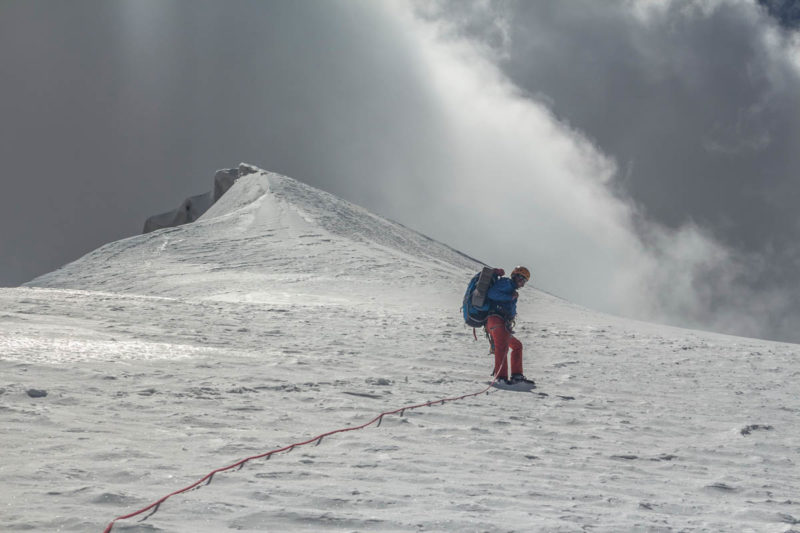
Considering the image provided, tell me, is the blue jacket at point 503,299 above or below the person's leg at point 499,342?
above

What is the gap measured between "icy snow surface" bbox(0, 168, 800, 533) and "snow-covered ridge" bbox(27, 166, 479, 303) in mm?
5314

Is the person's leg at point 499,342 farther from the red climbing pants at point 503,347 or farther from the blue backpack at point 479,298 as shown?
the blue backpack at point 479,298

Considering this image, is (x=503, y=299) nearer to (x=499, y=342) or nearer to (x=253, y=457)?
(x=499, y=342)

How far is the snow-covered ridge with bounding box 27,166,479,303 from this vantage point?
870 inches

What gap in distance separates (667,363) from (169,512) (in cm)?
1011

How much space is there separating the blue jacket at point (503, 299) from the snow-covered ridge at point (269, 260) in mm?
9210

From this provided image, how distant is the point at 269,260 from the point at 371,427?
789 inches

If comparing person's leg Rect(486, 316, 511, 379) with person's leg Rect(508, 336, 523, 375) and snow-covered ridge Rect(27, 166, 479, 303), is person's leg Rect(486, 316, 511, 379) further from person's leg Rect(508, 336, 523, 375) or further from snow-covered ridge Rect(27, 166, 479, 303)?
snow-covered ridge Rect(27, 166, 479, 303)

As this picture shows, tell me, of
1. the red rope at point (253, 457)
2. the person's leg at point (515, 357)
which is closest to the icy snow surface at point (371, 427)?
the red rope at point (253, 457)

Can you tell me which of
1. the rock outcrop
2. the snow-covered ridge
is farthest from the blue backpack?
the rock outcrop

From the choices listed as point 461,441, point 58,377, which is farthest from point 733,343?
point 58,377

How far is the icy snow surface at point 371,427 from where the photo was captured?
483 centimetres

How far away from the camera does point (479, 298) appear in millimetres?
10547

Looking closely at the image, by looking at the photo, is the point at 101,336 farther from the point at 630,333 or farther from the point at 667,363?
the point at 630,333
